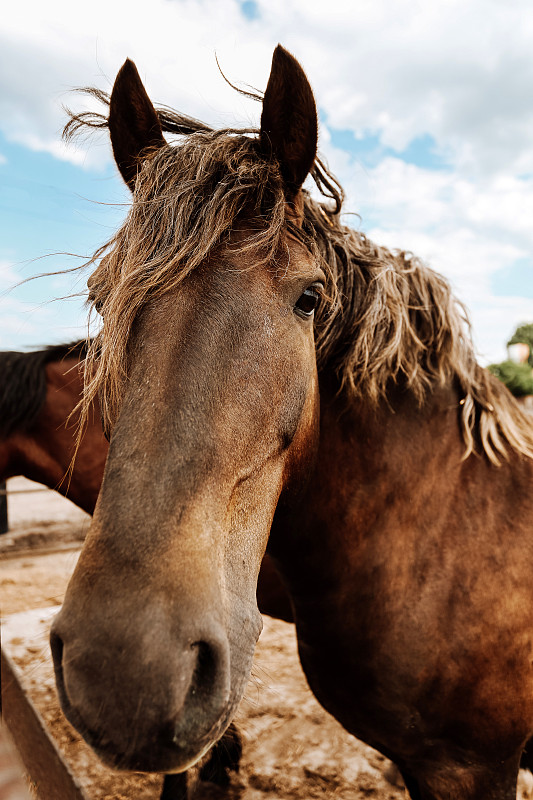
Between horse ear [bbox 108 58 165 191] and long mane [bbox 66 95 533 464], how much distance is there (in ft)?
0.38

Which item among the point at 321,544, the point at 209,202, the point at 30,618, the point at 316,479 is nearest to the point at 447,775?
the point at 321,544

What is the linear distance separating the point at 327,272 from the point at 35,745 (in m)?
2.95

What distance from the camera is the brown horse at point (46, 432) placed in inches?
129

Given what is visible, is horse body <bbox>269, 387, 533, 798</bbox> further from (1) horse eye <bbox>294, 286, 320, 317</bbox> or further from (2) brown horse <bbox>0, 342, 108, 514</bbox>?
(2) brown horse <bbox>0, 342, 108, 514</bbox>

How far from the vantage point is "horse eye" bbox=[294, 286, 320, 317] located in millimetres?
1489

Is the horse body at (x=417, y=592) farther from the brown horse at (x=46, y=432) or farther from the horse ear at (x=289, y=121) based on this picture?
the brown horse at (x=46, y=432)

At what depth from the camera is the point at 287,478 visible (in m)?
1.55

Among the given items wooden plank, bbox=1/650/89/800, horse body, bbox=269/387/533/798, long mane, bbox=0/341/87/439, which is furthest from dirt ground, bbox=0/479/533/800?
long mane, bbox=0/341/87/439

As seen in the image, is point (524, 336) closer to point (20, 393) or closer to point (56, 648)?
point (20, 393)

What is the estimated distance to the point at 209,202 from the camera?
55.4 inches

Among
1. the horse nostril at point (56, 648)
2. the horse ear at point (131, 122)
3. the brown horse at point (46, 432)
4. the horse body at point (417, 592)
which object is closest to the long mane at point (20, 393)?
the brown horse at point (46, 432)

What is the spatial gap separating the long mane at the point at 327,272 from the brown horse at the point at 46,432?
5.80ft

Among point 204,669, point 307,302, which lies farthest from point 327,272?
point 204,669

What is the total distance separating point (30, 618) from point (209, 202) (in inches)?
180
